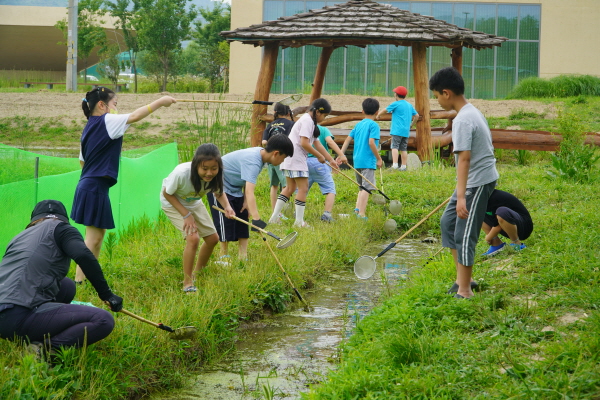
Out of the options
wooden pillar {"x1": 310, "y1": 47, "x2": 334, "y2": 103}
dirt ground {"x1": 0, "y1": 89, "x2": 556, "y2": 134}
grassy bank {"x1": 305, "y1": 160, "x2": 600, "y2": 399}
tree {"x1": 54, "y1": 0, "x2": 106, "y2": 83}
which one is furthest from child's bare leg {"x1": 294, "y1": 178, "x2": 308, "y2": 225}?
tree {"x1": 54, "y1": 0, "x2": 106, "y2": 83}

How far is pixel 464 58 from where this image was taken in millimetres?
27062

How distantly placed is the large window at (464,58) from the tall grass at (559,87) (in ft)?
9.16

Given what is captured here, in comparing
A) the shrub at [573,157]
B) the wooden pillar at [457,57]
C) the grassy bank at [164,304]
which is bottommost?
the grassy bank at [164,304]

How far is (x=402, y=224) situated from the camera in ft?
29.7

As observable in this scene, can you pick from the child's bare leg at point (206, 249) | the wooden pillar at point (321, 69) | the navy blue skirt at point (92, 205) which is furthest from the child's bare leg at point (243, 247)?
the wooden pillar at point (321, 69)

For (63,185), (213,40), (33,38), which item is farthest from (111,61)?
(63,185)

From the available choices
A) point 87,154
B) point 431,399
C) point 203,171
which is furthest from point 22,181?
point 431,399

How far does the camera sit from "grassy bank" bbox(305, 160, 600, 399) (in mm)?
3354

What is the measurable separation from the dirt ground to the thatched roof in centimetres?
735

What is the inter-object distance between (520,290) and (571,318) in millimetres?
727

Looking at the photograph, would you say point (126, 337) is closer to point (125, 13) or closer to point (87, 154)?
point (87, 154)

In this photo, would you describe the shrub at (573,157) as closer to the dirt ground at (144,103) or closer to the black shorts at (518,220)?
the black shorts at (518,220)

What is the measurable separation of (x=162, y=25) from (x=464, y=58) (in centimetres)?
1344

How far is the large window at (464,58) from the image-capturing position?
27.0m
